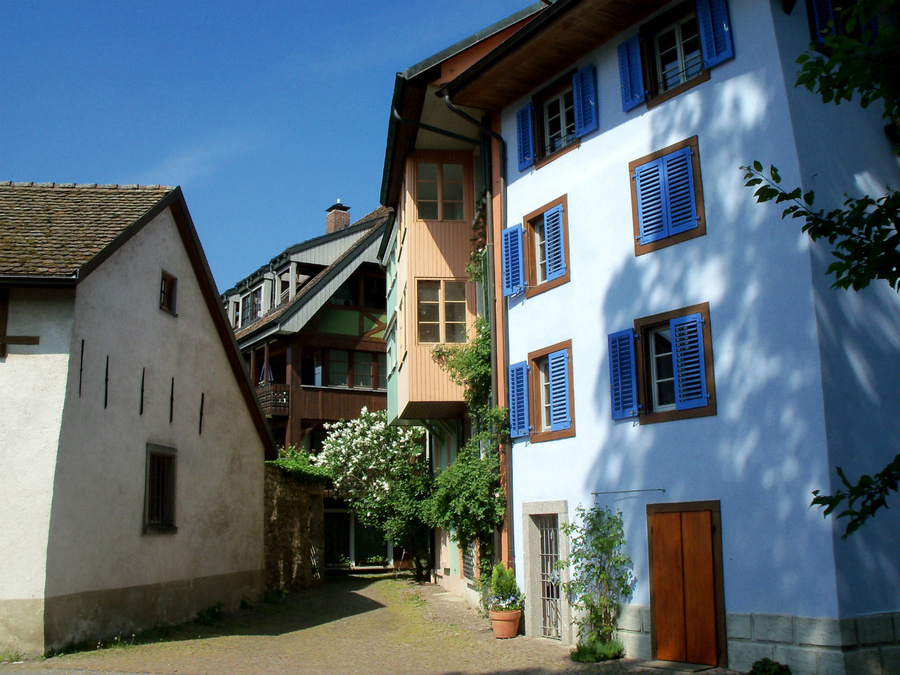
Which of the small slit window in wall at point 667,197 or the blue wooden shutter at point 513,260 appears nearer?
the small slit window in wall at point 667,197

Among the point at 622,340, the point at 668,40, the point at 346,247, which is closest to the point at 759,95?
the point at 668,40

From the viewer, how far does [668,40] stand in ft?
38.7

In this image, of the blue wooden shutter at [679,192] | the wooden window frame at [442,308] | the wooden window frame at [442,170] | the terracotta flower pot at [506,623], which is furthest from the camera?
the wooden window frame at [442,170]

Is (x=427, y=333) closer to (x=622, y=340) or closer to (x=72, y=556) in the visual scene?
(x=622, y=340)

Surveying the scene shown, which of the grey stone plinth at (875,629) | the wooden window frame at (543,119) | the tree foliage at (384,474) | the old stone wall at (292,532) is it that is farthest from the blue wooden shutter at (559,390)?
the old stone wall at (292,532)

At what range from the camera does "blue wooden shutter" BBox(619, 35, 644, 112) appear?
1185 cm

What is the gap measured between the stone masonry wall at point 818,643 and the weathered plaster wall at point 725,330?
166 mm

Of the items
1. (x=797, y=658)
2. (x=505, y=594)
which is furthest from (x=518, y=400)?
(x=797, y=658)

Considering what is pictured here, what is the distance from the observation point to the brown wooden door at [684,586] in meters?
9.95

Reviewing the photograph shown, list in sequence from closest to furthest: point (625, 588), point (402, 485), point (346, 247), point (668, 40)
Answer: point (625, 588), point (668, 40), point (402, 485), point (346, 247)

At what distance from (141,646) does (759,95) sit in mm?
11157

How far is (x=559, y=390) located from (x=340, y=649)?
4942mm

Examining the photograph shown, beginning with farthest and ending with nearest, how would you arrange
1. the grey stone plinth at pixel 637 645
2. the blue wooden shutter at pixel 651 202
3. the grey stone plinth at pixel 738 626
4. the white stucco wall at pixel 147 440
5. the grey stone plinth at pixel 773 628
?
the white stucco wall at pixel 147 440 → the blue wooden shutter at pixel 651 202 → the grey stone plinth at pixel 637 645 → the grey stone plinth at pixel 738 626 → the grey stone plinth at pixel 773 628

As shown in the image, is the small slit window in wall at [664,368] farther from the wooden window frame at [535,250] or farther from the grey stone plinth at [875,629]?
the grey stone plinth at [875,629]
